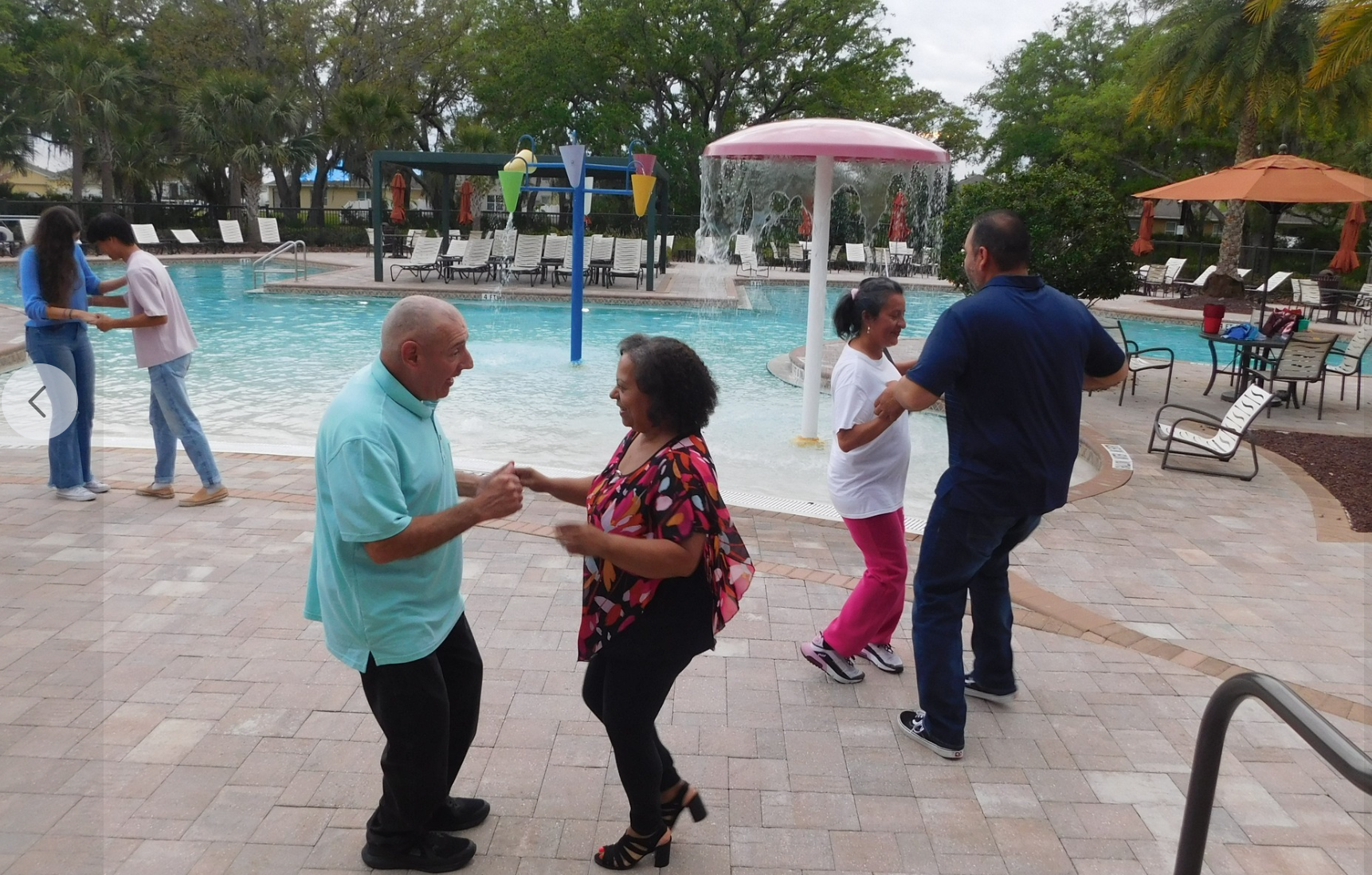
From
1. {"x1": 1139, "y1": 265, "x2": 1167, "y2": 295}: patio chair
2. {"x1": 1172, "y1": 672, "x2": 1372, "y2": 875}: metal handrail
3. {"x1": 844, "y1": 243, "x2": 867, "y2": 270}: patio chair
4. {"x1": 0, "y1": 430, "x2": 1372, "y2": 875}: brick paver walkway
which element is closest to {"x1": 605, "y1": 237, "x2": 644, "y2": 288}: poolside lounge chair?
{"x1": 844, "y1": 243, "x2": 867, "y2": 270}: patio chair

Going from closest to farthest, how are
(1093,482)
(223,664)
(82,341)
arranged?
(223,664) → (82,341) → (1093,482)

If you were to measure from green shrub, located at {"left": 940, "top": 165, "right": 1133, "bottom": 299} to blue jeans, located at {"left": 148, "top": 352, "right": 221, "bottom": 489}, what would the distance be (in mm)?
8391

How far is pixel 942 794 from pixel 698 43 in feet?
103

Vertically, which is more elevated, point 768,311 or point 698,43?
point 698,43

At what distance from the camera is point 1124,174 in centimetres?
3450

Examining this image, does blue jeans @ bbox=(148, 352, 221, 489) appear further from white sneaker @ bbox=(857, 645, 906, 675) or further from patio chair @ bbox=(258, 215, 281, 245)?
patio chair @ bbox=(258, 215, 281, 245)

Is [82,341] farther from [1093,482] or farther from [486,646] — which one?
[1093,482]

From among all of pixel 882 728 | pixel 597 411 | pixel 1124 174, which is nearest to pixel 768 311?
pixel 597 411

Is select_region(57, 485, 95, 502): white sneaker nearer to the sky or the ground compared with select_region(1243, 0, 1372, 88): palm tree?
nearer to the ground

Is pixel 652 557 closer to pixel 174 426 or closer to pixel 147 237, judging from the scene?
pixel 174 426

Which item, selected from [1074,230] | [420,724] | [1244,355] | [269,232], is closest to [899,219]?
[1074,230]

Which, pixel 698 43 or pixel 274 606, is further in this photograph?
pixel 698 43

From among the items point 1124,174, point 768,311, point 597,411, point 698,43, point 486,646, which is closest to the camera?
point 486,646

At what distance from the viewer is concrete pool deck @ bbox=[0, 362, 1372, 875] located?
2826 mm
